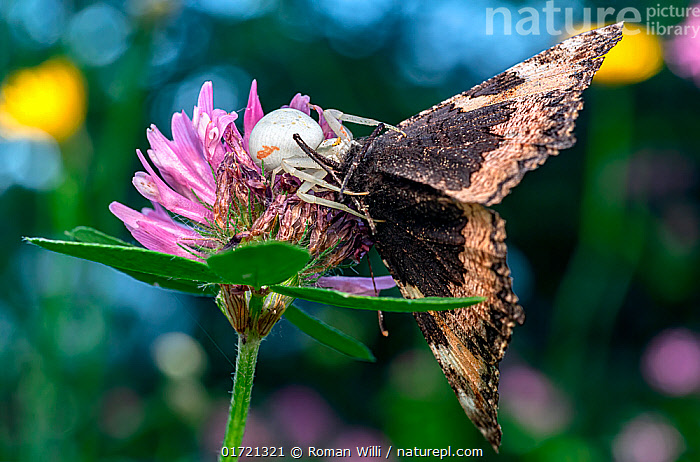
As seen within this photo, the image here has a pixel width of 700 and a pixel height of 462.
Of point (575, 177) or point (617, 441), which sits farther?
point (575, 177)

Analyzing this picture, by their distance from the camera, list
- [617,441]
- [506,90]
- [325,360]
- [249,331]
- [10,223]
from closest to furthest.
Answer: [249,331], [506,90], [617,441], [325,360], [10,223]

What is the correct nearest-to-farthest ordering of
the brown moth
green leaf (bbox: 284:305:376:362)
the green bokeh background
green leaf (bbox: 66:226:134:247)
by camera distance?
the brown moth
green leaf (bbox: 66:226:134:247)
green leaf (bbox: 284:305:376:362)
the green bokeh background

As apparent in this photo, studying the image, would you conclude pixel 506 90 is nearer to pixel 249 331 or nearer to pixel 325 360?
pixel 249 331

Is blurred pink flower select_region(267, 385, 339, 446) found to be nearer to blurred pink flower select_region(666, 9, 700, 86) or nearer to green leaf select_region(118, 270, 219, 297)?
green leaf select_region(118, 270, 219, 297)

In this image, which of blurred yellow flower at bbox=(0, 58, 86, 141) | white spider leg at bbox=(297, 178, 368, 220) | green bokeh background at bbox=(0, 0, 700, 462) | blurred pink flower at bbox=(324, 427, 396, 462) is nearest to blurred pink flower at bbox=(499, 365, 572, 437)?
green bokeh background at bbox=(0, 0, 700, 462)

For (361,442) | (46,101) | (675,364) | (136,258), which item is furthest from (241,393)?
(675,364)

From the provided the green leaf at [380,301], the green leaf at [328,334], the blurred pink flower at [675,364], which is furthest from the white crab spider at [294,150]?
the blurred pink flower at [675,364]

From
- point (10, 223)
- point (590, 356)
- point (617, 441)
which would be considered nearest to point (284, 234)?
point (617, 441)
